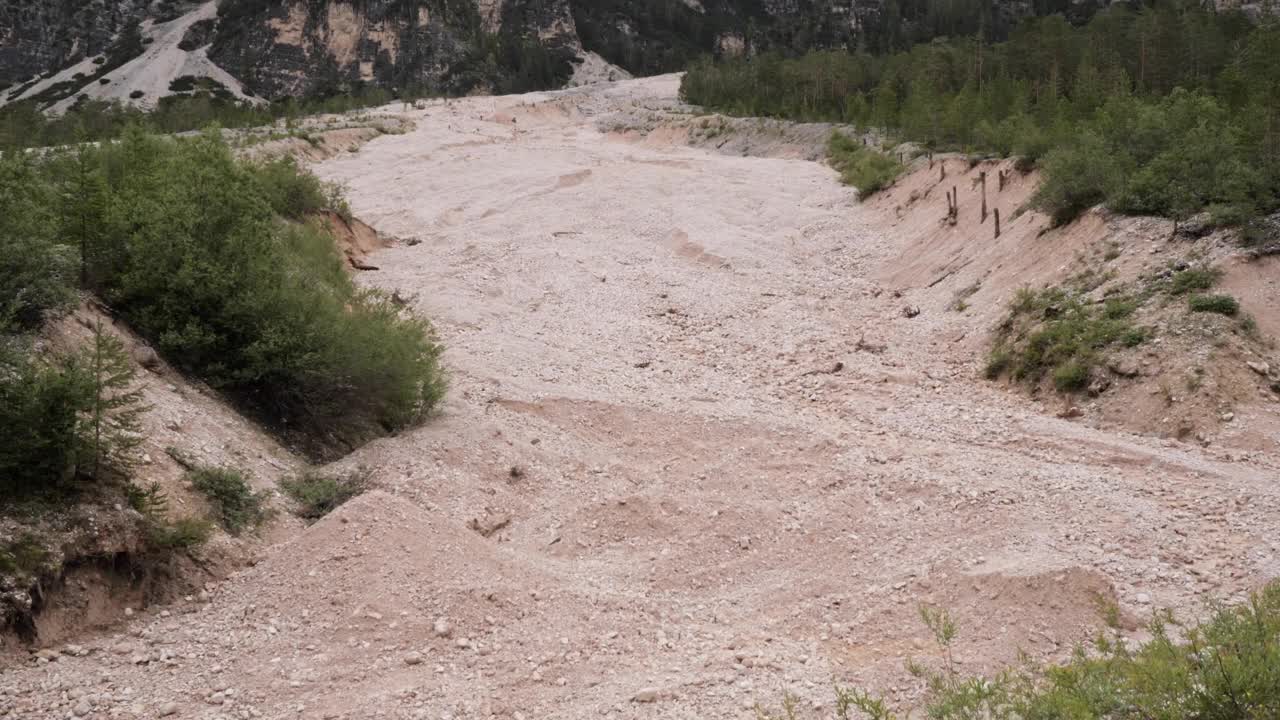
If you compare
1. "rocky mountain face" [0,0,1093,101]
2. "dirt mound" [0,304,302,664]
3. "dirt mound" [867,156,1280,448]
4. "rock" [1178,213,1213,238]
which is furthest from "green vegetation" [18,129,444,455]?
"rocky mountain face" [0,0,1093,101]

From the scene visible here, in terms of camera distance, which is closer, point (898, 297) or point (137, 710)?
point (137, 710)

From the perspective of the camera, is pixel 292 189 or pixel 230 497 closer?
pixel 230 497

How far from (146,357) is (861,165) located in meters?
34.9

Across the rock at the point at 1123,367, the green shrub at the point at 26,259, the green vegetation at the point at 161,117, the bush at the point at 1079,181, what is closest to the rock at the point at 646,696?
the green shrub at the point at 26,259

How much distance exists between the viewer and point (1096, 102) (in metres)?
35.9

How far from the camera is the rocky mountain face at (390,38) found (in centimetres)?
15012

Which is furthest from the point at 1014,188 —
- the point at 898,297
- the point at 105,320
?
the point at 105,320

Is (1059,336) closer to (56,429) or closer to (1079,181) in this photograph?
(1079,181)

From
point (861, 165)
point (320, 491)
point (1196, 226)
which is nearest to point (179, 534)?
point (320, 491)

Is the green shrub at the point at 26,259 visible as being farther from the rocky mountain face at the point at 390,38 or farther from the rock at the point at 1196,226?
the rocky mountain face at the point at 390,38

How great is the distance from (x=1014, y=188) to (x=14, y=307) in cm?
2628

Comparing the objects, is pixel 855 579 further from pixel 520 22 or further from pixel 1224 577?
pixel 520 22

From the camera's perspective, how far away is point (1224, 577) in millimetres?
9203

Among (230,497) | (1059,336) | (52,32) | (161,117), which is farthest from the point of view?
(52,32)
